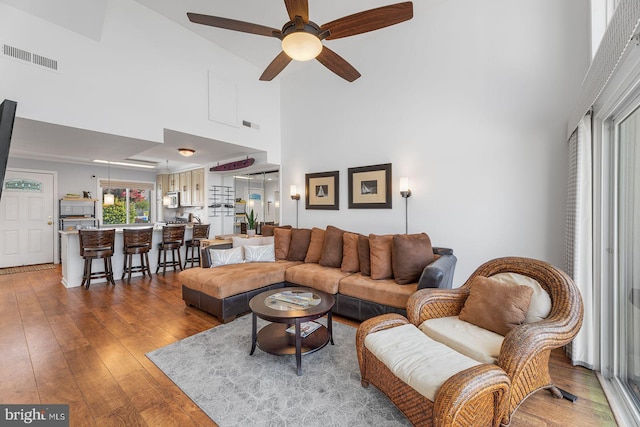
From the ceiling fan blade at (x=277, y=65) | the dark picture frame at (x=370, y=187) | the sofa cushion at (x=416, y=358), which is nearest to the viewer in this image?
the sofa cushion at (x=416, y=358)

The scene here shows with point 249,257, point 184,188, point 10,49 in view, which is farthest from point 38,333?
point 184,188

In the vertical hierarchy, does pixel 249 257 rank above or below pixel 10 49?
below

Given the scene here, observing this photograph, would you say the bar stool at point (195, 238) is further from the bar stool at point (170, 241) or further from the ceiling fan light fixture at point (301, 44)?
the ceiling fan light fixture at point (301, 44)

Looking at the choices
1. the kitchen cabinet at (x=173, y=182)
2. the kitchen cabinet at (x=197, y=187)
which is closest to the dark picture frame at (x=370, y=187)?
the kitchen cabinet at (x=197, y=187)

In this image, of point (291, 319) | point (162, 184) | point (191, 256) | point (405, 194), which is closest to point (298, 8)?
point (291, 319)

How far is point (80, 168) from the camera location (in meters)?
7.15

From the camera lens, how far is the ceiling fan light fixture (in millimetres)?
2172

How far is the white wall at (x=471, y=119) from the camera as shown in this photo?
290cm

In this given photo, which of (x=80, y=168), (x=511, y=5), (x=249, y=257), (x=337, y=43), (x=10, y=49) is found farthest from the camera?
(x=80, y=168)

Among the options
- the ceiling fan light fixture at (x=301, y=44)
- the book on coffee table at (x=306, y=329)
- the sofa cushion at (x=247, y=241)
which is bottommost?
the book on coffee table at (x=306, y=329)

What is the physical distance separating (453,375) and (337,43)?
4.71 metres

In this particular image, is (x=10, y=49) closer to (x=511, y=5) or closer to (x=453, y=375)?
(x=453, y=375)

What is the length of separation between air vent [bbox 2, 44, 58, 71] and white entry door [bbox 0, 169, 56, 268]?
4994mm
